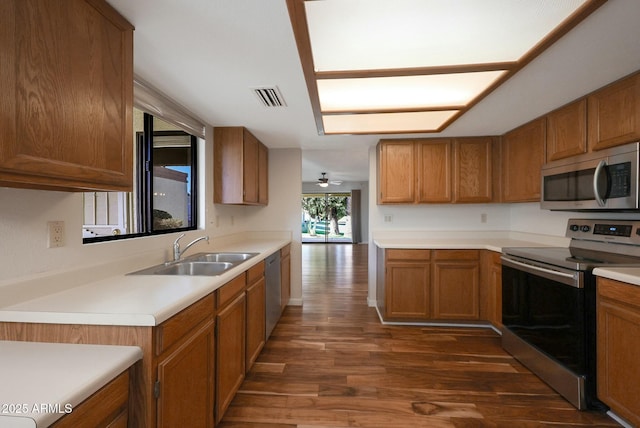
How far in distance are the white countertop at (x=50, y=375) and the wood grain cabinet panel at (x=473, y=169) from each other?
338cm

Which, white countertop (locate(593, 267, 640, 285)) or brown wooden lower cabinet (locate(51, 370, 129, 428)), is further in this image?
white countertop (locate(593, 267, 640, 285))

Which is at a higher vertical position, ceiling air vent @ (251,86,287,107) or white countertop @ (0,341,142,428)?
ceiling air vent @ (251,86,287,107)

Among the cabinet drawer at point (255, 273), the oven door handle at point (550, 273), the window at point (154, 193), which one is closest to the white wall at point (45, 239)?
the window at point (154, 193)

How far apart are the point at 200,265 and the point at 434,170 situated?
270 centimetres

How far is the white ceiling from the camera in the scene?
1.24 metres

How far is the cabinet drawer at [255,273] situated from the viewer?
2125 millimetres

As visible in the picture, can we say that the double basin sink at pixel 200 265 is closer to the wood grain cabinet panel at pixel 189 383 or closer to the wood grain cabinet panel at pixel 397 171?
the wood grain cabinet panel at pixel 189 383

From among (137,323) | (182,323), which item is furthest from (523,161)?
(137,323)

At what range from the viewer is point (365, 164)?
6.38m

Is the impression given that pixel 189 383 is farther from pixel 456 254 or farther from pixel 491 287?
pixel 491 287

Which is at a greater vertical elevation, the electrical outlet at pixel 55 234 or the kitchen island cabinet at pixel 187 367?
the electrical outlet at pixel 55 234

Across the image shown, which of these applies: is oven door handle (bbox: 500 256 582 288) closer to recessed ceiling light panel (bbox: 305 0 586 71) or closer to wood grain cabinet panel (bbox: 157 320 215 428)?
recessed ceiling light panel (bbox: 305 0 586 71)

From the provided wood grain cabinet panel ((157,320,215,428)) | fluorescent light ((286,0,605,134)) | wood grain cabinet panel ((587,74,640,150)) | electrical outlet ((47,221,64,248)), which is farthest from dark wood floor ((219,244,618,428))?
fluorescent light ((286,0,605,134))

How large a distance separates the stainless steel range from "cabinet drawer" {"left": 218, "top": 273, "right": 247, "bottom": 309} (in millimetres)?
2154
